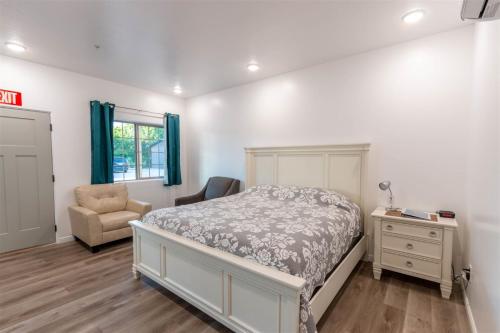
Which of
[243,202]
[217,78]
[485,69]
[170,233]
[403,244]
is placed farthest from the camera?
[217,78]

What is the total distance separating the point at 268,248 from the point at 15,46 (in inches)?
146

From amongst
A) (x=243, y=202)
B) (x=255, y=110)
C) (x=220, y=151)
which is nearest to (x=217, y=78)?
(x=255, y=110)

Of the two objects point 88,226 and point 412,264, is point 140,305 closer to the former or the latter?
point 88,226

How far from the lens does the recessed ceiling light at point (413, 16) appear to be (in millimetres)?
2059

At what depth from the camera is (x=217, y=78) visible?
12.6 feet

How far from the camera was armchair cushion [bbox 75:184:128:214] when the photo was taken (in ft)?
11.5

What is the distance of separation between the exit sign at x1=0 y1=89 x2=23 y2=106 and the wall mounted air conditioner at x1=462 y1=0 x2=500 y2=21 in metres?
4.56

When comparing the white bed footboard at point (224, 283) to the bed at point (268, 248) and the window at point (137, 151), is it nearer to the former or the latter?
the bed at point (268, 248)

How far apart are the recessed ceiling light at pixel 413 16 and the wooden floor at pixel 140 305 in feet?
8.57

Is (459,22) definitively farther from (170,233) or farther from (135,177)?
(135,177)

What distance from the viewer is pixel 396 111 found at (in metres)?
2.68

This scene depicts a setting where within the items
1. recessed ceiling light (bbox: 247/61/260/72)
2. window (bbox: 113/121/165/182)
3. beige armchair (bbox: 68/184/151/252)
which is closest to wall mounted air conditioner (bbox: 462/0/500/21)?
recessed ceiling light (bbox: 247/61/260/72)

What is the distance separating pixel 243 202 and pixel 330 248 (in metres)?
1.37

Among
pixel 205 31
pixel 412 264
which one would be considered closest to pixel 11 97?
pixel 205 31
